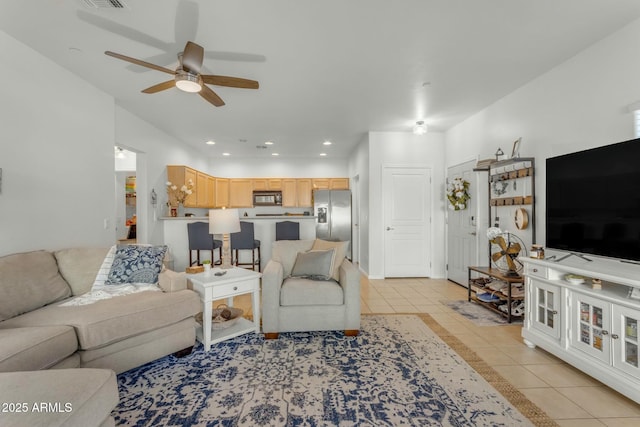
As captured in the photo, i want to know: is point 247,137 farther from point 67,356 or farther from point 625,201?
point 625,201

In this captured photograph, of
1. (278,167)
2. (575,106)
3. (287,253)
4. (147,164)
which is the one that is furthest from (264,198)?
(575,106)

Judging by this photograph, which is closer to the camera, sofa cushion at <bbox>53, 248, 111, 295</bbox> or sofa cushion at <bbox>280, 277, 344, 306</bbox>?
sofa cushion at <bbox>53, 248, 111, 295</bbox>

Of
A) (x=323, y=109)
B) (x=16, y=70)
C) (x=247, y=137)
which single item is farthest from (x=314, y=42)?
(x=247, y=137)

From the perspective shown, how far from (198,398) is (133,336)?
0.69 metres

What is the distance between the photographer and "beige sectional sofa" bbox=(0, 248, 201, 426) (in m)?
1.09

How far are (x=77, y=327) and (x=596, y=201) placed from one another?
3.77 metres

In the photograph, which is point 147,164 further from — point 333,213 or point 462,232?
point 462,232

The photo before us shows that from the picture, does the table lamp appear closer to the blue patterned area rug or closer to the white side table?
the white side table

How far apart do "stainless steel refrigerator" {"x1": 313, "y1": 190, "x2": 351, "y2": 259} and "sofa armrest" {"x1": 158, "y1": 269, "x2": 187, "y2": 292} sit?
4.22m

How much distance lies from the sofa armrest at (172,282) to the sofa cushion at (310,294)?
2.90 feet

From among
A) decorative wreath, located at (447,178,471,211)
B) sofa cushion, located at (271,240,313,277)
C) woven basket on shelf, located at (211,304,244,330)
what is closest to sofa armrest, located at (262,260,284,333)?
woven basket on shelf, located at (211,304,244,330)

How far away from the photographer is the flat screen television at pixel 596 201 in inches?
Result: 74.2

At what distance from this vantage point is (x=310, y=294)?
2600mm

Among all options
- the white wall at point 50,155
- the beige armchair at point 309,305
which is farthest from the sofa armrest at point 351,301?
the white wall at point 50,155
